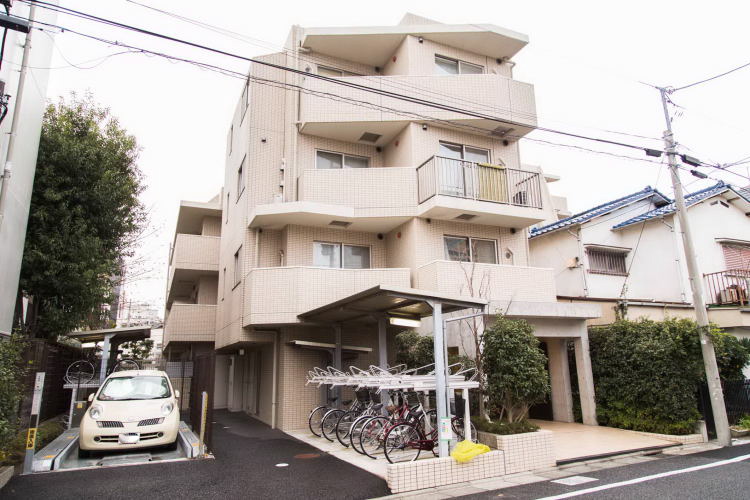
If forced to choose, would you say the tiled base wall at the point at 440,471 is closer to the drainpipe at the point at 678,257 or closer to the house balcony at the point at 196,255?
the drainpipe at the point at 678,257

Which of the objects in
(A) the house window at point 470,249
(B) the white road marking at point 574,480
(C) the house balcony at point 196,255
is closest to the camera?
(B) the white road marking at point 574,480

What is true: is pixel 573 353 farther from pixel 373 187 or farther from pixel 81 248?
pixel 81 248

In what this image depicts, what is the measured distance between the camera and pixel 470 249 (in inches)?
559

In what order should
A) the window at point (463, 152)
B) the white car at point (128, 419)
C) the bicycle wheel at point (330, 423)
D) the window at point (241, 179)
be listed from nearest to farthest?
1. the white car at point (128, 419)
2. the bicycle wheel at point (330, 423)
3. the window at point (463, 152)
4. the window at point (241, 179)

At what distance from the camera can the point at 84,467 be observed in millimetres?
8109

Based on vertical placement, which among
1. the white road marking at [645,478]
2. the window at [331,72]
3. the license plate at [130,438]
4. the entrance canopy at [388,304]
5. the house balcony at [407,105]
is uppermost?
the window at [331,72]

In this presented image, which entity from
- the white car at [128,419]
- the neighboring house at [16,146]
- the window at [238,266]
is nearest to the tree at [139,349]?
the window at [238,266]

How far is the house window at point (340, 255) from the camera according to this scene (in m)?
13.9

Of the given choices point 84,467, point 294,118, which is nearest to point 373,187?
point 294,118

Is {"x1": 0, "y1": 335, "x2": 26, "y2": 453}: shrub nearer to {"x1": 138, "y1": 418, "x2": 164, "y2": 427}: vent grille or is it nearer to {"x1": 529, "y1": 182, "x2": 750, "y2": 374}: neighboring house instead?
{"x1": 138, "y1": 418, "x2": 164, "y2": 427}: vent grille

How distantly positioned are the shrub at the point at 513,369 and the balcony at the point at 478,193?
488cm

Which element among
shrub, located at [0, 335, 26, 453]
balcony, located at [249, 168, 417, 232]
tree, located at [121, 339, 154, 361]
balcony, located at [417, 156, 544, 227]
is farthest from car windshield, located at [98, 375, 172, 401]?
tree, located at [121, 339, 154, 361]

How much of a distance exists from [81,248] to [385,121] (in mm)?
8508

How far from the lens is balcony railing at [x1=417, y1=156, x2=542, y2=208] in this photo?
43.7ft
